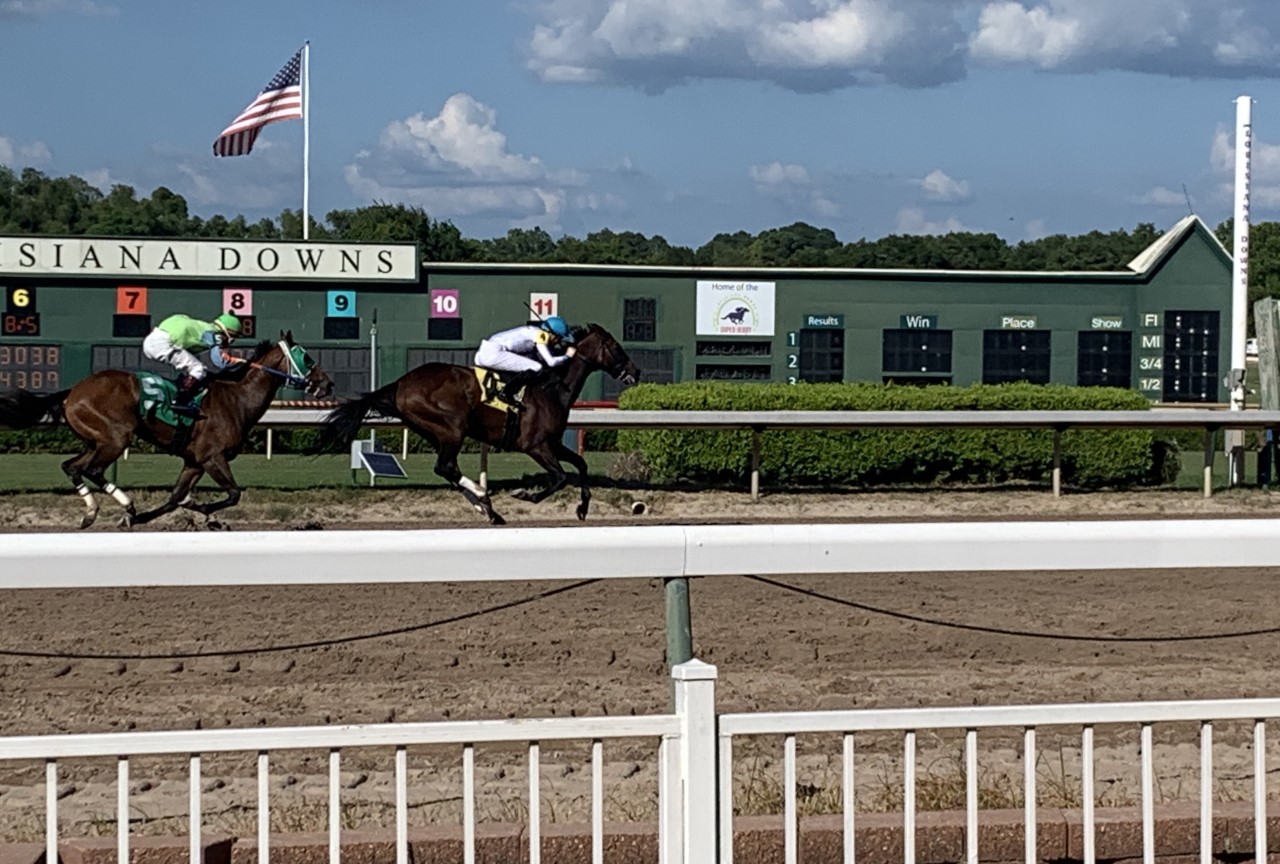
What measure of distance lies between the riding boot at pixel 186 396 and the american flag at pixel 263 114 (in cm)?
1030

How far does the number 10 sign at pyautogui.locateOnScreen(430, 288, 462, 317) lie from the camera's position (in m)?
25.2

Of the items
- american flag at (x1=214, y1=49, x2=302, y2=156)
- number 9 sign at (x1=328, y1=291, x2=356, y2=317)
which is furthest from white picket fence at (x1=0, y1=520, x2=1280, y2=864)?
number 9 sign at (x1=328, y1=291, x2=356, y2=317)

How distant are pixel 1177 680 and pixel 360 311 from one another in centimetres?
2006

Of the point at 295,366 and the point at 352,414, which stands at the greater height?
the point at 295,366

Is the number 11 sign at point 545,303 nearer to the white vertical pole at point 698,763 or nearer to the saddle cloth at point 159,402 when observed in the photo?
the saddle cloth at point 159,402

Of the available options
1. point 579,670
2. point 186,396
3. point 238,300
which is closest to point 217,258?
point 238,300

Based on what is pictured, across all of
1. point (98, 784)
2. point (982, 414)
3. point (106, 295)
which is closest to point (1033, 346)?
point (982, 414)

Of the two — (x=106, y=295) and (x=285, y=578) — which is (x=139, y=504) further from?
(x=106, y=295)

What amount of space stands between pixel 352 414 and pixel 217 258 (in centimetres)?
1441

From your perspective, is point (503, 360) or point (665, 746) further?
point (503, 360)

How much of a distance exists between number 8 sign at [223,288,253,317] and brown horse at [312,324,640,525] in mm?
13443

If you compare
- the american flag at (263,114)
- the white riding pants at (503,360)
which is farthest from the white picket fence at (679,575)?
the american flag at (263,114)

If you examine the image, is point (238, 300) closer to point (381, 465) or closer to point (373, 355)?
point (373, 355)

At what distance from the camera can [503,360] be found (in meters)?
11.8
